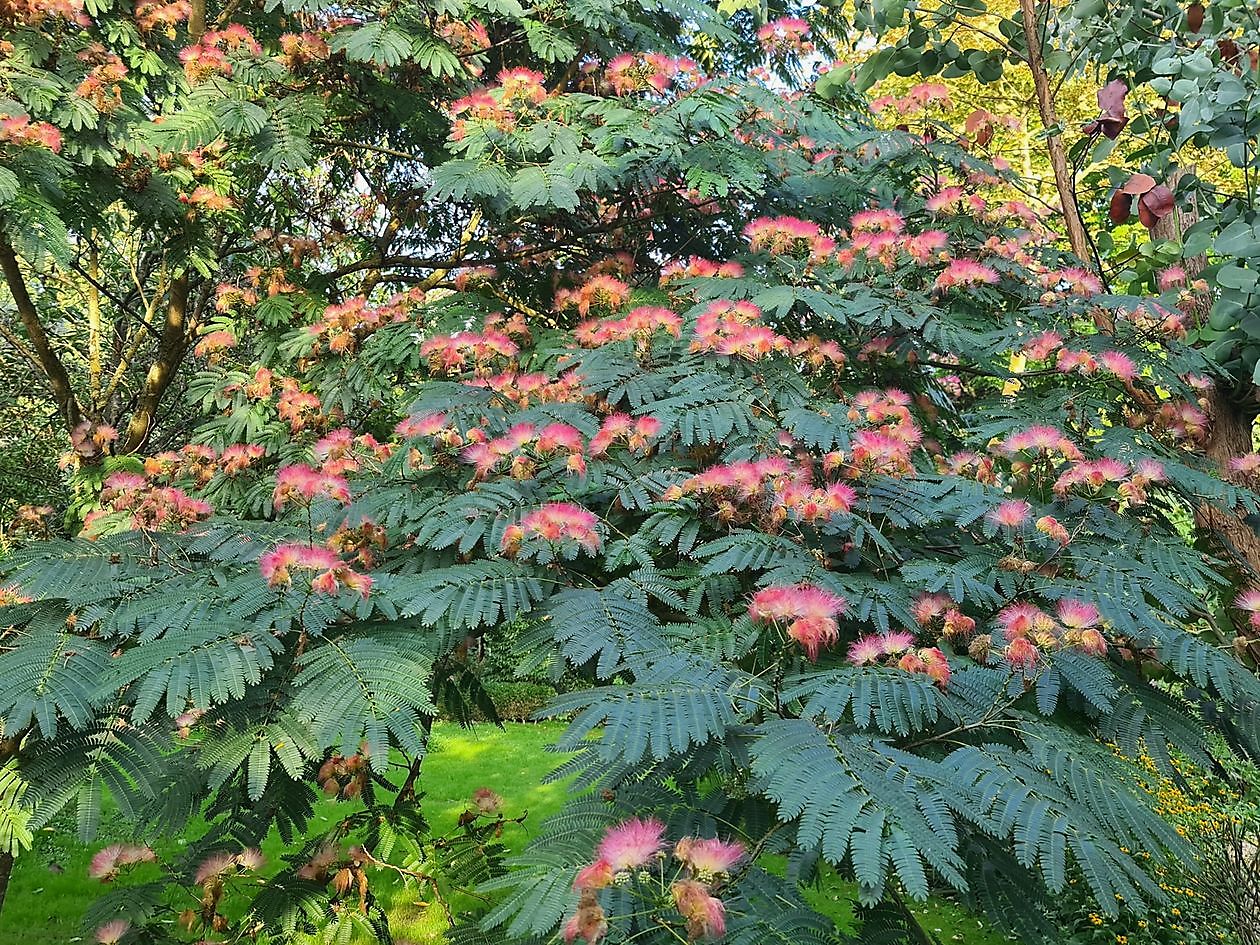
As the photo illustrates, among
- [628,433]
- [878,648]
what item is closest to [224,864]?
[628,433]

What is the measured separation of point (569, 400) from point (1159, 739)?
201cm

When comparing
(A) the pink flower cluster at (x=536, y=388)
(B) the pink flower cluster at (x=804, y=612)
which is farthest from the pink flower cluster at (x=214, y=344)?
(B) the pink flower cluster at (x=804, y=612)

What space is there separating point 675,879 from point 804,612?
745 mm

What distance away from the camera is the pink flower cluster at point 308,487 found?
2918 mm

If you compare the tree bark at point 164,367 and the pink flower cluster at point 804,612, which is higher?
the tree bark at point 164,367

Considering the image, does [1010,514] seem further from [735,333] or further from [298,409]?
[298,409]

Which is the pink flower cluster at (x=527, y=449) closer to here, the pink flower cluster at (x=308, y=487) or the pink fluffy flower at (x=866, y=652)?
the pink flower cluster at (x=308, y=487)

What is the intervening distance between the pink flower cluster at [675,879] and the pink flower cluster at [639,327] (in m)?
1.93

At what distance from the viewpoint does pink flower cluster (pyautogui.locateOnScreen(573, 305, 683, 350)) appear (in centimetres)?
321

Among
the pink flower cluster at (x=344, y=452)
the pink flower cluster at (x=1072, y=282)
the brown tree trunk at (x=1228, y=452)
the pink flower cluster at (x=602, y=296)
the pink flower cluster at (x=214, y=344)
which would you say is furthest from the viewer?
the pink flower cluster at (x=214, y=344)

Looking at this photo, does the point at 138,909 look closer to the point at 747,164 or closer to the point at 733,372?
the point at 733,372

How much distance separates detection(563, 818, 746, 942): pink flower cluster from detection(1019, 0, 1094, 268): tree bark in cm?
300

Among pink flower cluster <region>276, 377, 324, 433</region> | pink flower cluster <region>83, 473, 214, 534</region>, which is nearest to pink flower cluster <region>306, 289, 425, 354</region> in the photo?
pink flower cluster <region>276, 377, 324, 433</region>

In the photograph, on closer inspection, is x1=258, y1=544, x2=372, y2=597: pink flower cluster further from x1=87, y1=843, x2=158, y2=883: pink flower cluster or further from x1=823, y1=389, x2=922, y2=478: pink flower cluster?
x1=87, y1=843, x2=158, y2=883: pink flower cluster
